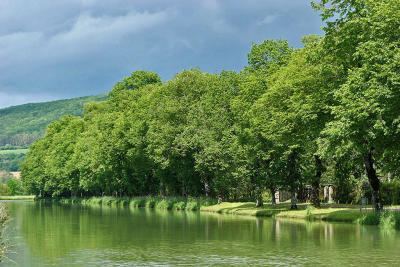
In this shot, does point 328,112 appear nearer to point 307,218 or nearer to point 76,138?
point 307,218

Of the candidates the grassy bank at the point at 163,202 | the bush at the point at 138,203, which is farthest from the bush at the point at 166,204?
the bush at the point at 138,203

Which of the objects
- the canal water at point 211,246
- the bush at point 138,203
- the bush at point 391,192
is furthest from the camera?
the bush at point 138,203

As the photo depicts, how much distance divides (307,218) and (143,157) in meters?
39.5

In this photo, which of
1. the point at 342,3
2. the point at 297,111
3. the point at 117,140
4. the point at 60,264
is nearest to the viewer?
the point at 60,264

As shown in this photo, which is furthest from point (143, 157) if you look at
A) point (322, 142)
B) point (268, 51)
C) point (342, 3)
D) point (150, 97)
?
point (342, 3)

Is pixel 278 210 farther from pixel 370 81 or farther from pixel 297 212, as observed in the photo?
pixel 370 81

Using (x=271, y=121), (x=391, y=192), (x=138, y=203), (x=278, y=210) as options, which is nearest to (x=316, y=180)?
(x=278, y=210)

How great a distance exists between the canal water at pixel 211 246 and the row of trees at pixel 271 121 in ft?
20.7

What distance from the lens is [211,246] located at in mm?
29359

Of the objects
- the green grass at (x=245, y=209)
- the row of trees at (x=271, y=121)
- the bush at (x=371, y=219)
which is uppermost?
the row of trees at (x=271, y=121)

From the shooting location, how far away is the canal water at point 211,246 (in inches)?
929

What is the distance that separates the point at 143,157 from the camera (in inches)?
3263

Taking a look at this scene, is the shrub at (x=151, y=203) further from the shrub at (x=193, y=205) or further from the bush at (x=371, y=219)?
the bush at (x=371, y=219)

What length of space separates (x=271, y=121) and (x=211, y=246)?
80.1ft
